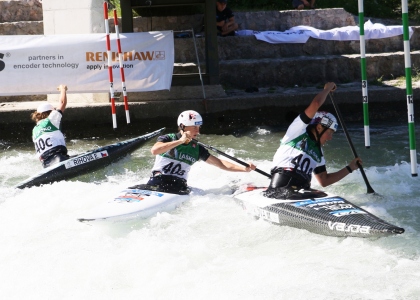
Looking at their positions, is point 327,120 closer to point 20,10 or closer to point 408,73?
point 408,73

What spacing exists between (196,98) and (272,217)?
6443 millimetres

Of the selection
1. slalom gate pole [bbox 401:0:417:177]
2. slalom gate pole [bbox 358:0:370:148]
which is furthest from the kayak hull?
slalom gate pole [bbox 401:0:417:177]

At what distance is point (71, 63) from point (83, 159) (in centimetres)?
313

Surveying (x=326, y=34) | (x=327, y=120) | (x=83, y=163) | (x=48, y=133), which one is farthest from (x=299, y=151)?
(x=326, y=34)

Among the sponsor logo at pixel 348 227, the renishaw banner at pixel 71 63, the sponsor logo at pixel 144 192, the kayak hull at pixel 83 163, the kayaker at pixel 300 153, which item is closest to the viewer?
the sponsor logo at pixel 348 227

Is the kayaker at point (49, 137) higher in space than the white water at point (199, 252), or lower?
higher

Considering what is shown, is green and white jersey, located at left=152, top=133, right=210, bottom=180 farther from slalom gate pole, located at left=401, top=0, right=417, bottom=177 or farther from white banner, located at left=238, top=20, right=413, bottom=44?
white banner, located at left=238, top=20, right=413, bottom=44

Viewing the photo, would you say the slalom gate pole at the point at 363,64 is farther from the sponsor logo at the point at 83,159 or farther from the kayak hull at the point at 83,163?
the sponsor logo at the point at 83,159

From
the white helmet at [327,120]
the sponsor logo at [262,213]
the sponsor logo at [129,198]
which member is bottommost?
the sponsor logo at [262,213]

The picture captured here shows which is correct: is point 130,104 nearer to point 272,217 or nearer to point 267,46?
point 267,46

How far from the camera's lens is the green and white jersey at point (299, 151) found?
739 centimetres

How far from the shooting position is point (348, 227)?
6676 millimetres

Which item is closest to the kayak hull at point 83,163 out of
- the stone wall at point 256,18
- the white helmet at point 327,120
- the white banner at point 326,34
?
the white helmet at point 327,120

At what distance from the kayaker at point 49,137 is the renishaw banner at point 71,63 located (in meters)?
2.73
